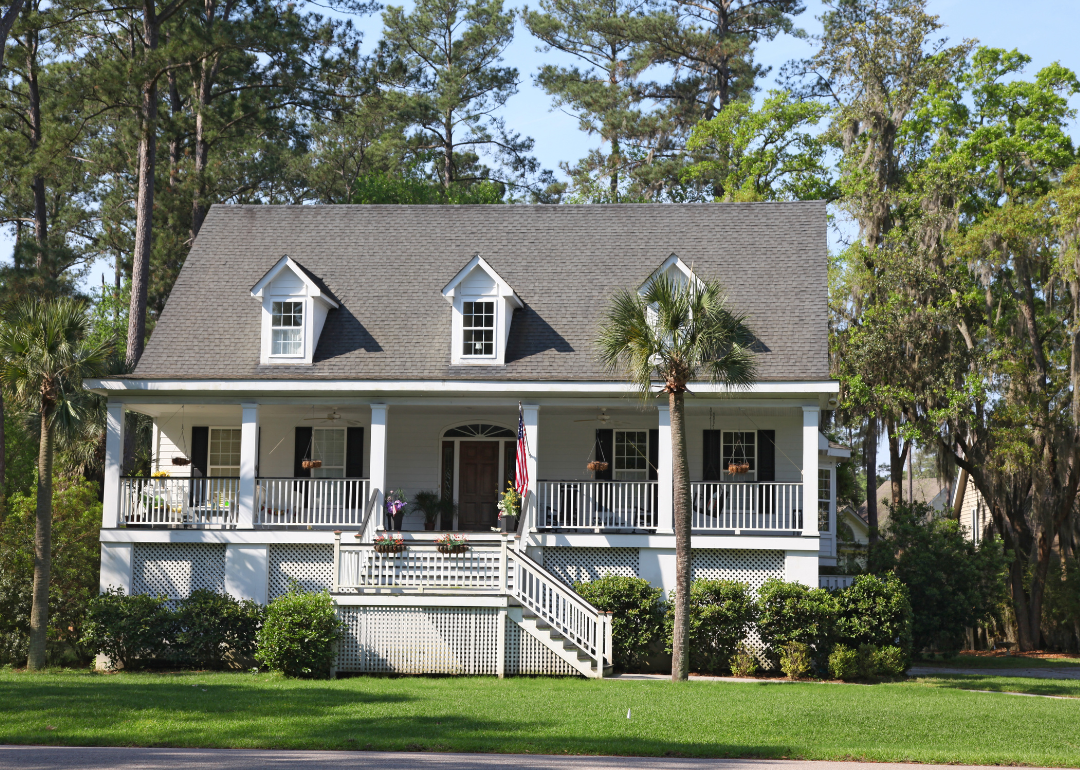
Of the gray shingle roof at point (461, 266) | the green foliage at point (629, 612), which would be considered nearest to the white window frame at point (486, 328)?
the gray shingle roof at point (461, 266)

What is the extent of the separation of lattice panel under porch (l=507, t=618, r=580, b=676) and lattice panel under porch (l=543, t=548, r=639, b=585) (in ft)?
7.69

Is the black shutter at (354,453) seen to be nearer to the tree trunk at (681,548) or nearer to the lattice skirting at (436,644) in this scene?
the lattice skirting at (436,644)

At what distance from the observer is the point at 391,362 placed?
2262 cm

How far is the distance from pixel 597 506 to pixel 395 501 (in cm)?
412

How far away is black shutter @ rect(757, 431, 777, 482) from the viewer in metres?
23.1

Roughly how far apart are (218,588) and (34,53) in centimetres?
2000

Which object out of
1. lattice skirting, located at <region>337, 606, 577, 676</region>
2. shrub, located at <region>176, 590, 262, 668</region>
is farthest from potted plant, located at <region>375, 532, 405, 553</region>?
shrub, located at <region>176, 590, 262, 668</region>

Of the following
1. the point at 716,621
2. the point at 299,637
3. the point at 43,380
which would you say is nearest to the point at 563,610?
the point at 716,621

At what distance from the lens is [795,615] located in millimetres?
19922

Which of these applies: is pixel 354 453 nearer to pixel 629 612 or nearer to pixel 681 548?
pixel 629 612

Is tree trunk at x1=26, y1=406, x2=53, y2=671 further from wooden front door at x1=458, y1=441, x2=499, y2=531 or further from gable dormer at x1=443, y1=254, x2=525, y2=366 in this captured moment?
wooden front door at x1=458, y1=441, x2=499, y2=531

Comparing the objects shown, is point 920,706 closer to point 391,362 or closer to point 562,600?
point 562,600

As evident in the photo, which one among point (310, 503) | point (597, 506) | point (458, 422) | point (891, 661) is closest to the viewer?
point (891, 661)

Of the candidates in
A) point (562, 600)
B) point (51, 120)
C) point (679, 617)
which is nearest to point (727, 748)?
point (679, 617)
